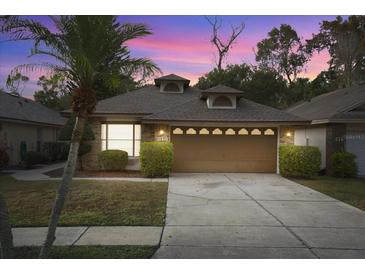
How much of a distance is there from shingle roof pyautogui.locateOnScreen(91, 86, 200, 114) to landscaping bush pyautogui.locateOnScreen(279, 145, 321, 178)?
5857mm

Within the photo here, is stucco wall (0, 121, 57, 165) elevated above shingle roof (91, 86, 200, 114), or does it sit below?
below

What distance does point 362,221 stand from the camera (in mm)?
7609

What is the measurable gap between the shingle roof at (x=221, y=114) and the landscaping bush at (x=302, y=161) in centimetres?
160

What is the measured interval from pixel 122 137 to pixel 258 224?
10111 mm

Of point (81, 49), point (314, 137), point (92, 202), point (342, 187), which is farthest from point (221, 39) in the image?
point (81, 49)

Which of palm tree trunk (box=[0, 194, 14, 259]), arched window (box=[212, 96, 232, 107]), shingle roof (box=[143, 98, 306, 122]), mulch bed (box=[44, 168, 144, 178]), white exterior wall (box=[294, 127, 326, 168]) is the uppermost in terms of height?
arched window (box=[212, 96, 232, 107])

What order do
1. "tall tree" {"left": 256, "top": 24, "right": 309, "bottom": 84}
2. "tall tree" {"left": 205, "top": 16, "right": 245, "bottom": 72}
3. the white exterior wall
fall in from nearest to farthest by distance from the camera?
the white exterior wall
"tall tree" {"left": 205, "top": 16, "right": 245, "bottom": 72}
"tall tree" {"left": 256, "top": 24, "right": 309, "bottom": 84}

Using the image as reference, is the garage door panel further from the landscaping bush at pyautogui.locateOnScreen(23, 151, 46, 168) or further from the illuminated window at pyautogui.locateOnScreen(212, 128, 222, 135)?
the landscaping bush at pyautogui.locateOnScreen(23, 151, 46, 168)

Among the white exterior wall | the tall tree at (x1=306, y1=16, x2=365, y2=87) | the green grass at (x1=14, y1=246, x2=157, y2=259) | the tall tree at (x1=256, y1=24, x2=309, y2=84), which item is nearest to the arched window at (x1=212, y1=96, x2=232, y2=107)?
the white exterior wall

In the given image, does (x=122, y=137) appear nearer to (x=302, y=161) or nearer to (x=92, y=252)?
(x=302, y=161)

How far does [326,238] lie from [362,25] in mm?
29860

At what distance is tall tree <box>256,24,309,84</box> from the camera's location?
3778 centimetres

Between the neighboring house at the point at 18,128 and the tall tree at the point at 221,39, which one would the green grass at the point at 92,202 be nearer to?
the neighboring house at the point at 18,128
